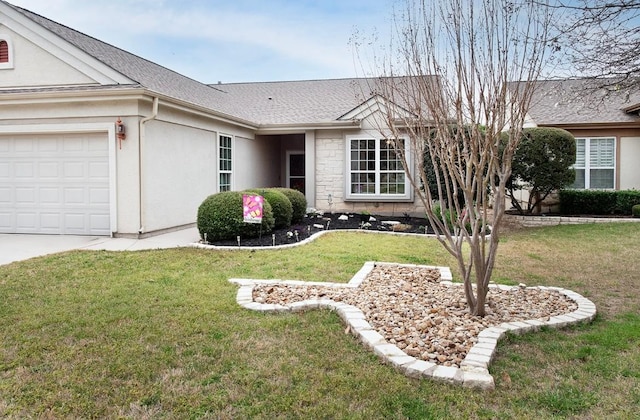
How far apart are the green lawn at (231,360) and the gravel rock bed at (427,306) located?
348mm

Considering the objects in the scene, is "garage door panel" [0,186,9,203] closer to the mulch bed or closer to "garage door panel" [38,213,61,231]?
"garage door panel" [38,213,61,231]

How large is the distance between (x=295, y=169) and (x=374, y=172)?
4.84 m

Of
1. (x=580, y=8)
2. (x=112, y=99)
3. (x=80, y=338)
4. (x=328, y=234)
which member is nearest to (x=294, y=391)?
(x=80, y=338)

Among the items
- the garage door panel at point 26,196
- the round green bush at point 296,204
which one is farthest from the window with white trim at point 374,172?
the garage door panel at point 26,196

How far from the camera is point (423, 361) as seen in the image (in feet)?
11.6

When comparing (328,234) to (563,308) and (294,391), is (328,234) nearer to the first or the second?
(563,308)

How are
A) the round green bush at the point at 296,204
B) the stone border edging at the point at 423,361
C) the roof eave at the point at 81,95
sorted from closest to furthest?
1. the stone border edging at the point at 423,361
2. the roof eave at the point at 81,95
3. the round green bush at the point at 296,204

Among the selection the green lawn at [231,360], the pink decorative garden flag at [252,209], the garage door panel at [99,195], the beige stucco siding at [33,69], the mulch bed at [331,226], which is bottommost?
the green lawn at [231,360]

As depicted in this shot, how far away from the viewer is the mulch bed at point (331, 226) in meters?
9.41

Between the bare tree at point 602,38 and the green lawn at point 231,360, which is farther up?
the bare tree at point 602,38

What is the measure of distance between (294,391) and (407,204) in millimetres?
11703

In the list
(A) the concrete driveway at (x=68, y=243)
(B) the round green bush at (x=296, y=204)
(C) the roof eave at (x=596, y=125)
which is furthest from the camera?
(C) the roof eave at (x=596, y=125)

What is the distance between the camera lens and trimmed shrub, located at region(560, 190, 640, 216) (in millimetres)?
13344

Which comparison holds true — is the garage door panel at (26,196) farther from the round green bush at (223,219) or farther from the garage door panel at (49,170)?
the round green bush at (223,219)
